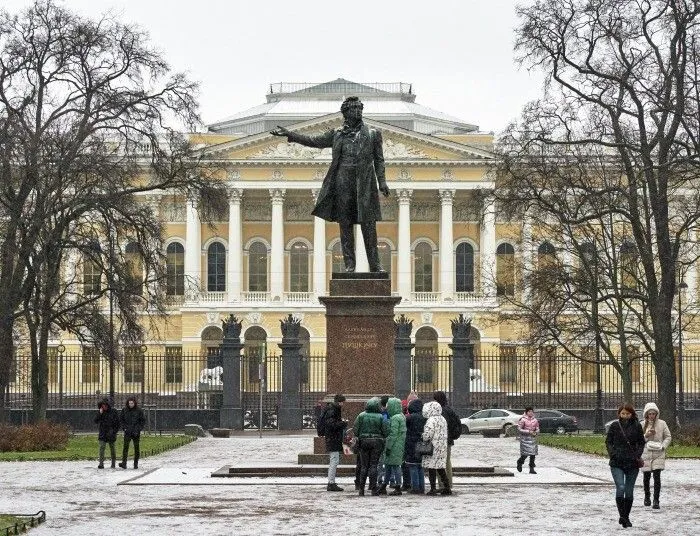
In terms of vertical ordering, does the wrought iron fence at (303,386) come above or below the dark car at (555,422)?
above

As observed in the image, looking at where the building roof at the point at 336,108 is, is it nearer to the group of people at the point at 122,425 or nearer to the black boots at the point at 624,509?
the group of people at the point at 122,425

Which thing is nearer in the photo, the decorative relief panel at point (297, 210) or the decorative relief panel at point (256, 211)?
the decorative relief panel at point (256, 211)

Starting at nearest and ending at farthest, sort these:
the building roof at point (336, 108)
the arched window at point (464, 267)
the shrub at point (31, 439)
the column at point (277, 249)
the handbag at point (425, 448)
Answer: the handbag at point (425, 448)
the shrub at point (31, 439)
the column at point (277, 249)
the arched window at point (464, 267)
the building roof at point (336, 108)

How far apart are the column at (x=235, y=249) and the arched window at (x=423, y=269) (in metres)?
10.1

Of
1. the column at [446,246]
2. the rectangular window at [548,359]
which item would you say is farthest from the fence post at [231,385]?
the column at [446,246]

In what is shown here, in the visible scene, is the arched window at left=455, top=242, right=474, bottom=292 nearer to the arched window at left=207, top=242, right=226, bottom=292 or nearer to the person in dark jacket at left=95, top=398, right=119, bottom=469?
the arched window at left=207, top=242, right=226, bottom=292

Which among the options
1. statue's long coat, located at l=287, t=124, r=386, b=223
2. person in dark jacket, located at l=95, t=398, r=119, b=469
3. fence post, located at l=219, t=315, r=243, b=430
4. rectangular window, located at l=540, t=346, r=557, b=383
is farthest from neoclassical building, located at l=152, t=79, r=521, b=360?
statue's long coat, located at l=287, t=124, r=386, b=223

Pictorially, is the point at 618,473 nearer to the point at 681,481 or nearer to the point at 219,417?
the point at 681,481

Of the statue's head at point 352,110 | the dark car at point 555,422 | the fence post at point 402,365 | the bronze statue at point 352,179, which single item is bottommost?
the dark car at point 555,422

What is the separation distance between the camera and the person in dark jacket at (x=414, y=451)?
77.9 feet

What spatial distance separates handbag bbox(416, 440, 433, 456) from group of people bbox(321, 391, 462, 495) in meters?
0.01

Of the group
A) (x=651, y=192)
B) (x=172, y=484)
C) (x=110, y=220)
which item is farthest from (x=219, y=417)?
(x=172, y=484)

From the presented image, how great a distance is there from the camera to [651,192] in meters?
39.2

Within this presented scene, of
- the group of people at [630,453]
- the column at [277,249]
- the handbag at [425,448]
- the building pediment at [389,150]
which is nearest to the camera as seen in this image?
the group of people at [630,453]
